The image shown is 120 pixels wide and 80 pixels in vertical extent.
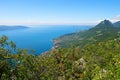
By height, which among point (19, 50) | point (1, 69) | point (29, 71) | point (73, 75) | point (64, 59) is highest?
point (19, 50)

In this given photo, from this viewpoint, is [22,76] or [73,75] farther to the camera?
[73,75]

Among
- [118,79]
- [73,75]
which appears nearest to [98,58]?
[73,75]

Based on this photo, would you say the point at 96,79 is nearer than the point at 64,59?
Yes

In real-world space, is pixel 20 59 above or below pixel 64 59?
above

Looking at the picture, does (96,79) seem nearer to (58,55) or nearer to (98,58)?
(58,55)

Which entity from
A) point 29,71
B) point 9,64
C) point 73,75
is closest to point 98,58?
point 73,75

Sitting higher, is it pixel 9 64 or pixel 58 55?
pixel 9 64

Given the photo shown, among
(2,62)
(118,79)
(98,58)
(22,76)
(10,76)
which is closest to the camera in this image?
(118,79)

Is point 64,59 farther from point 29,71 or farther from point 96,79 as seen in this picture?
point 96,79

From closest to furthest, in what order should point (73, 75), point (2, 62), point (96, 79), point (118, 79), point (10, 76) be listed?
point (118, 79)
point (96, 79)
point (2, 62)
point (10, 76)
point (73, 75)
